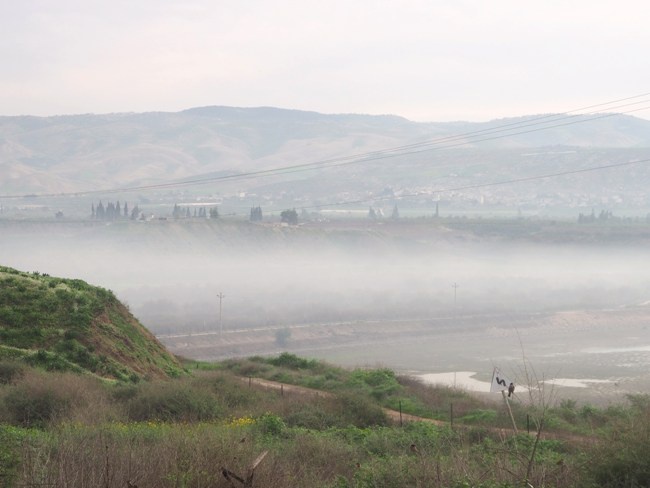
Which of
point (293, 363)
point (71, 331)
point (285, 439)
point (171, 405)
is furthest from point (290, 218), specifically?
point (285, 439)

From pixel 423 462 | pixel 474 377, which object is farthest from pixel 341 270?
pixel 423 462

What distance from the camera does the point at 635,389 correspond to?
48.0 metres

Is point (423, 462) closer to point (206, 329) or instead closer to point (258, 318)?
point (206, 329)

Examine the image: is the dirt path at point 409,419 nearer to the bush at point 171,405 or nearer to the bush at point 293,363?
the bush at point 171,405

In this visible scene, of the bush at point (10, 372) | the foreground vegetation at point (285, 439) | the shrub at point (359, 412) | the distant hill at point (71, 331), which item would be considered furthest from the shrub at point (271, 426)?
the distant hill at point (71, 331)

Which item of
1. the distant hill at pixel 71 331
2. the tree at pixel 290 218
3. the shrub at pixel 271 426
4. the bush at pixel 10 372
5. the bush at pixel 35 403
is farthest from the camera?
the tree at pixel 290 218

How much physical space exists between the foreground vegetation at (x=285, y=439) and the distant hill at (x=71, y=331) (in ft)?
8.60

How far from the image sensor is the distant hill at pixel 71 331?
2734 cm

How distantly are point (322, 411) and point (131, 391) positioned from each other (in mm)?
4503

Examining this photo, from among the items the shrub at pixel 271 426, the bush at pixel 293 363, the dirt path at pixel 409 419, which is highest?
the shrub at pixel 271 426

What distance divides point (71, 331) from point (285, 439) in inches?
572

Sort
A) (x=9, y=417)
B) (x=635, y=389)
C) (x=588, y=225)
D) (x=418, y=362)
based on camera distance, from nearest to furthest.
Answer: (x=9, y=417)
(x=635, y=389)
(x=418, y=362)
(x=588, y=225)

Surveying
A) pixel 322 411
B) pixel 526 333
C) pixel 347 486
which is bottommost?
pixel 526 333

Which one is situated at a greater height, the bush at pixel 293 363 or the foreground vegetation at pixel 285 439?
the foreground vegetation at pixel 285 439
